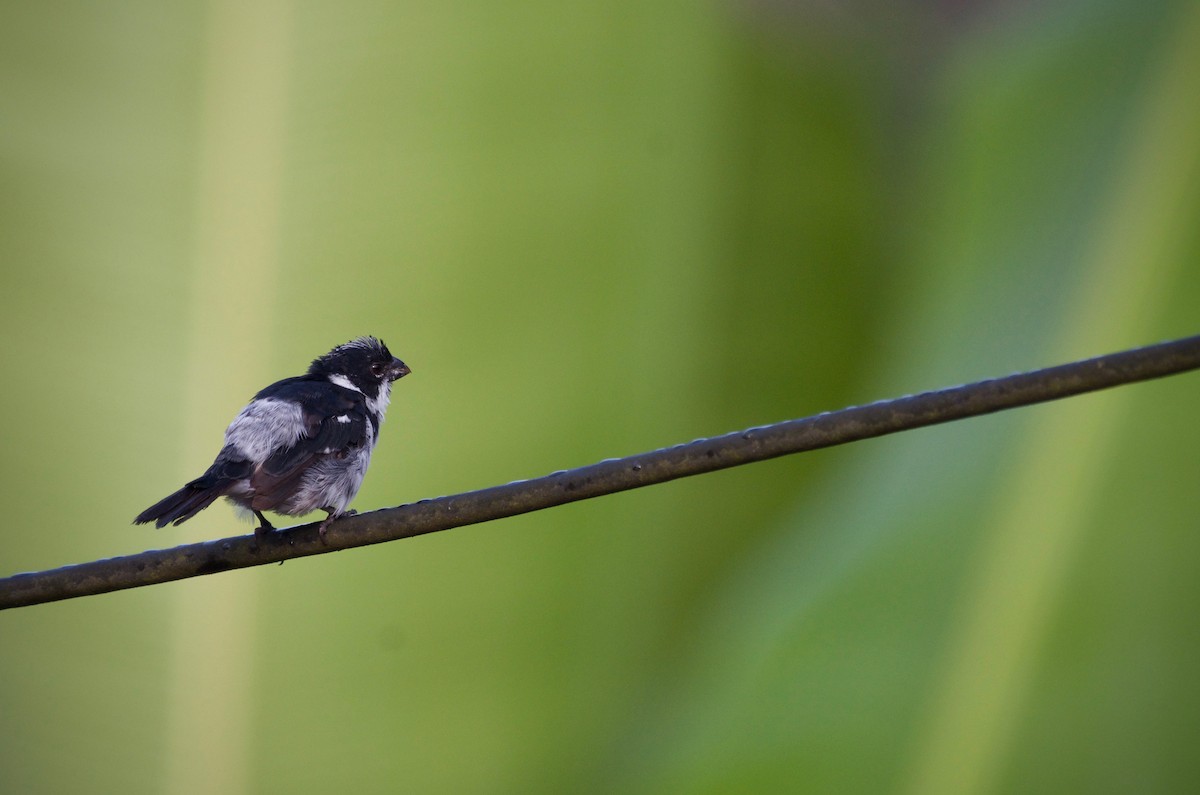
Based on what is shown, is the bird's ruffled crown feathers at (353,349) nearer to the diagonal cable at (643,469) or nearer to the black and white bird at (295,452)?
the black and white bird at (295,452)

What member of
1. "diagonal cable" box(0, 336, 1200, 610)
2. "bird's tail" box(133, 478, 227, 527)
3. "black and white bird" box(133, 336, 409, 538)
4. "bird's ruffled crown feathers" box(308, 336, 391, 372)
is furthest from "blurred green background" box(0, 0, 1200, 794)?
"diagonal cable" box(0, 336, 1200, 610)

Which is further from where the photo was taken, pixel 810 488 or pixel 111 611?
pixel 810 488

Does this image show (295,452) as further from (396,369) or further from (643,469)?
(643,469)

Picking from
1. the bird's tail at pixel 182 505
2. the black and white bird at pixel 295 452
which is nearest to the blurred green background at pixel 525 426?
the black and white bird at pixel 295 452

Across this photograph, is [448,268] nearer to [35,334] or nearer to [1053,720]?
[35,334]

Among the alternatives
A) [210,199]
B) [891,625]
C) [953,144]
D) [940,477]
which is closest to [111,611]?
[210,199]

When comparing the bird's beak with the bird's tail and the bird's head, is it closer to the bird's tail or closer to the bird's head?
the bird's head
